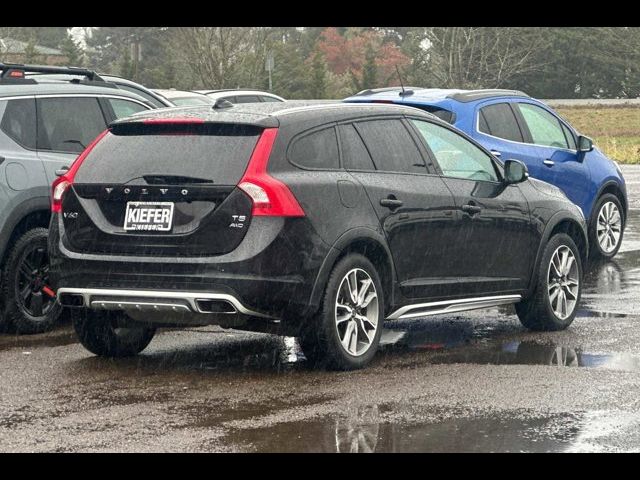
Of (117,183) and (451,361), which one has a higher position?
(117,183)

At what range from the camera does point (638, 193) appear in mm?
24000

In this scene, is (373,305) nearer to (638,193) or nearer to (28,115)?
(28,115)

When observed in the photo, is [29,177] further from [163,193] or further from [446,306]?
[446,306]

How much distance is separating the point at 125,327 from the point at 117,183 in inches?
38.6

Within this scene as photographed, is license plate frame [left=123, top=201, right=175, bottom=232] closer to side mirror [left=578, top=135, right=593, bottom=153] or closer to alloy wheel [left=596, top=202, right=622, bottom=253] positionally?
side mirror [left=578, top=135, right=593, bottom=153]

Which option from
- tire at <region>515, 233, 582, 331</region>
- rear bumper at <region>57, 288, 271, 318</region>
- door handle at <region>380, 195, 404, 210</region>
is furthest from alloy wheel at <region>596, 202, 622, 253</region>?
rear bumper at <region>57, 288, 271, 318</region>

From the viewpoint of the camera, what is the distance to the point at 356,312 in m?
9.02

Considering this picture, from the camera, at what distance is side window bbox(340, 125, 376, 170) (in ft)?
30.5

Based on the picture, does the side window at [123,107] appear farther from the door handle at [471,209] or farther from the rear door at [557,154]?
the rear door at [557,154]

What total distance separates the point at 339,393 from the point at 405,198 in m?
1.74

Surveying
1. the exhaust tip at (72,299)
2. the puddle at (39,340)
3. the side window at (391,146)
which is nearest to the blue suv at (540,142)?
the side window at (391,146)

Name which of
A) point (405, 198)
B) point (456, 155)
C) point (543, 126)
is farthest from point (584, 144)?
point (405, 198)

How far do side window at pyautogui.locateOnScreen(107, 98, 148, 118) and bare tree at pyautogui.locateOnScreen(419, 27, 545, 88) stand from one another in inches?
2540
